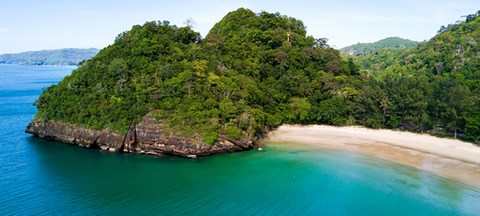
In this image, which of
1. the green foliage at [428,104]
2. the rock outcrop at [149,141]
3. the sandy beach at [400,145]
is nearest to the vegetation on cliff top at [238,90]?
the green foliage at [428,104]

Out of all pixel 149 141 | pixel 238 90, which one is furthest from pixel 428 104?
pixel 149 141

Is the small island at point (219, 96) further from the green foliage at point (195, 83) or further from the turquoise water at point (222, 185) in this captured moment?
the turquoise water at point (222, 185)

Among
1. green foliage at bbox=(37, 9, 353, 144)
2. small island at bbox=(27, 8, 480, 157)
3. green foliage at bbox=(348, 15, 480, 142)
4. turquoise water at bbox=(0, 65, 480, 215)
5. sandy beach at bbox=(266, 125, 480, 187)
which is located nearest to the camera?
turquoise water at bbox=(0, 65, 480, 215)

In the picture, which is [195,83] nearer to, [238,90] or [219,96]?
[219,96]

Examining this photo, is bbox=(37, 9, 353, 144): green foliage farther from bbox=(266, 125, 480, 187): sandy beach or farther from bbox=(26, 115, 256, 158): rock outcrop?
bbox=(266, 125, 480, 187): sandy beach

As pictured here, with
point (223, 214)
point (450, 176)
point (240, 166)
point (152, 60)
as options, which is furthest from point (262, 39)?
point (223, 214)

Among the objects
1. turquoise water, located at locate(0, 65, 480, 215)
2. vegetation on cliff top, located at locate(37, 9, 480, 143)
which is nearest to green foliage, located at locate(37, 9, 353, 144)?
vegetation on cliff top, located at locate(37, 9, 480, 143)
